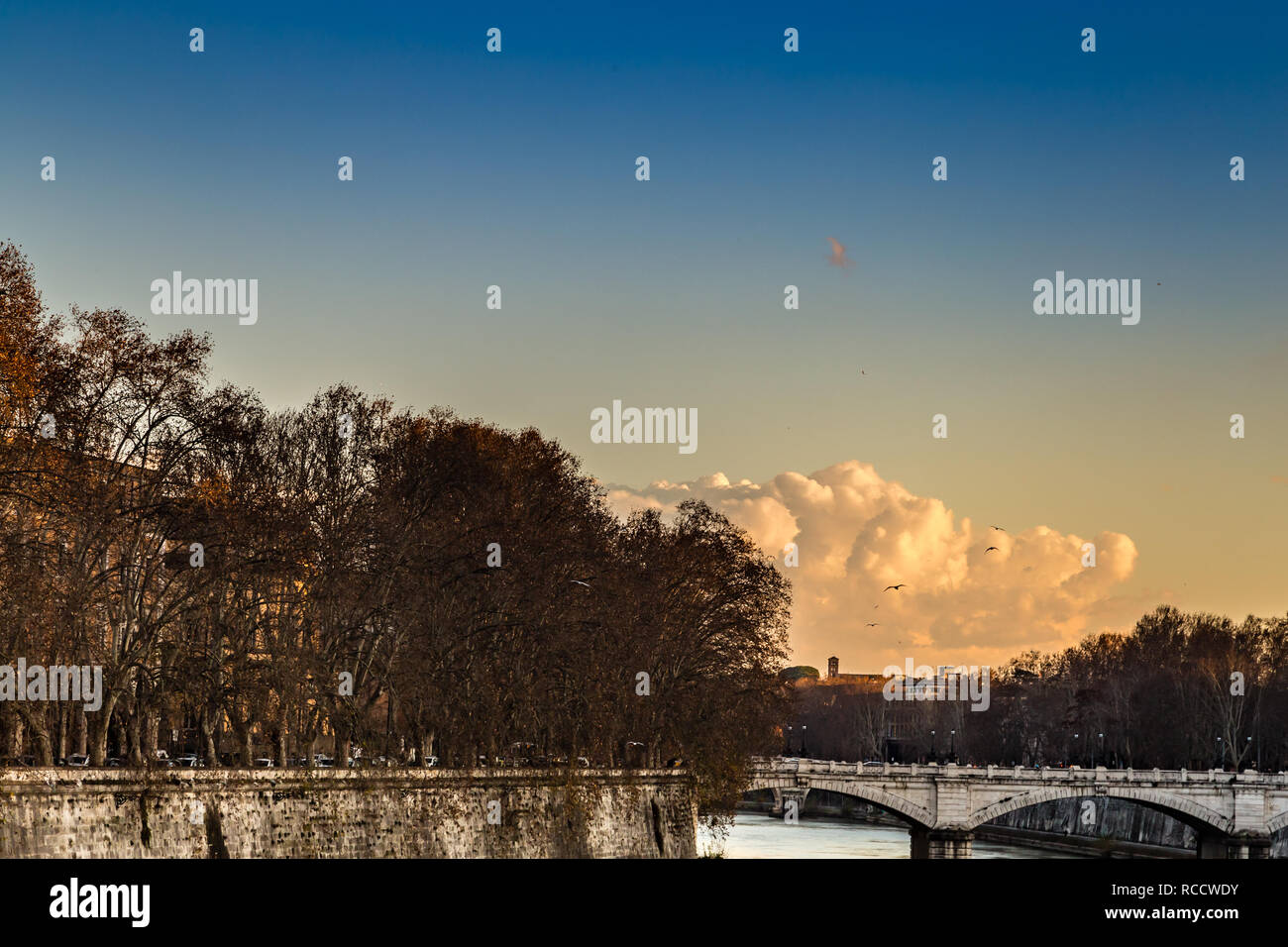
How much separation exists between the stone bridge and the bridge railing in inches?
2.3

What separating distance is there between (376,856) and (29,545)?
585 inches

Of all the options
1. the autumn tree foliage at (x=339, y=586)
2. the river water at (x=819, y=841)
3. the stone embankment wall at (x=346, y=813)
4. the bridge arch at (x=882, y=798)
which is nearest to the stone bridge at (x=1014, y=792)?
the bridge arch at (x=882, y=798)

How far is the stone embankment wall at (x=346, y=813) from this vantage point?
4050cm

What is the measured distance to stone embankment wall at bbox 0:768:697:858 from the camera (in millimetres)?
40500

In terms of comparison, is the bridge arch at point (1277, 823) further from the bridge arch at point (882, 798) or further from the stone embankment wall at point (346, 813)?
the stone embankment wall at point (346, 813)

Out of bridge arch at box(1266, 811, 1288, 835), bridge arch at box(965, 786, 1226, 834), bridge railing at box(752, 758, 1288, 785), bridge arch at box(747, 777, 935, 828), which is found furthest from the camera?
bridge arch at box(1266, 811, 1288, 835)

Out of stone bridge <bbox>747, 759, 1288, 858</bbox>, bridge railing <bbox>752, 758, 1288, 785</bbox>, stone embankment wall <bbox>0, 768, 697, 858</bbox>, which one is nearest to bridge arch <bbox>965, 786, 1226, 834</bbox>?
stone bridge <bbox>747, 759, 1288, 858</bbox>

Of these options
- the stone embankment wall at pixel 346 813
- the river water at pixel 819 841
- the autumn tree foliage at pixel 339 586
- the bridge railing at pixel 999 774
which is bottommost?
the river water at pixel 819 841

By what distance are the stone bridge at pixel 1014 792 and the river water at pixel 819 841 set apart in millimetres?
2621

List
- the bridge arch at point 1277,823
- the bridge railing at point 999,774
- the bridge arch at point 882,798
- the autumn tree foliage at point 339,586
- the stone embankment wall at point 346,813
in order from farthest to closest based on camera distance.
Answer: the bridge arch at point 1277,823 → the bridge railing at point 999,774 → the bridge arch at point 882,798 → the autumn tree foliage at point 339,586 → the stone embankment wall at point 346,813

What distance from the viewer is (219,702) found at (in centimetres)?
5253

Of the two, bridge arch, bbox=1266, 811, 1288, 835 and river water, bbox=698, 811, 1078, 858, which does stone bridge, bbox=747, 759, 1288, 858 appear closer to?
bridge arch, bbox=1266, 811, 1288, 835

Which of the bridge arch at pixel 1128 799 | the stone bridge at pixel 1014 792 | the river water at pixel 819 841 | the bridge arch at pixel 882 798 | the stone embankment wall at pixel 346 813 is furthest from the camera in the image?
the bridge arch at pixel 1128 799

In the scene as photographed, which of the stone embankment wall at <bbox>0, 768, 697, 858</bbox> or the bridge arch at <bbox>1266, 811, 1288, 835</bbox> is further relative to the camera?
the bridge arch at <bbox>1266, 811, 1288, 835</bbox>
